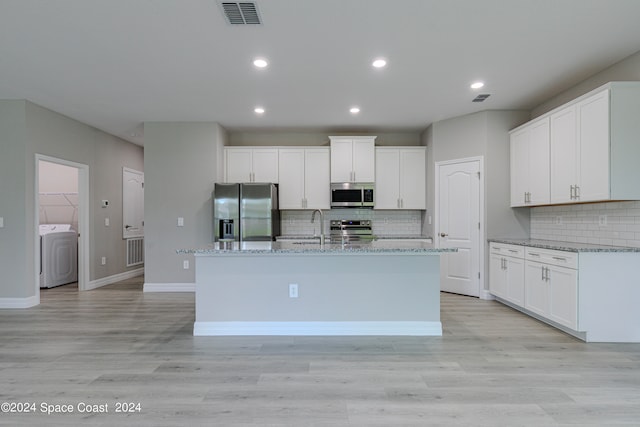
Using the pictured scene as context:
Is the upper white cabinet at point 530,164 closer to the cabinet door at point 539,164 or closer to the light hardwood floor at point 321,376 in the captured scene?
the cabinet door at point 539,164

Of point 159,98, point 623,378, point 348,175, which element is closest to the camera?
point 623,378

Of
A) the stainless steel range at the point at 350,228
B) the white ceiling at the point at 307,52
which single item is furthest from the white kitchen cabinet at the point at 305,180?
the white ceiling at the point at 307,52

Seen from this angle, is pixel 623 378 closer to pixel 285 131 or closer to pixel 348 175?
pixel 348 175

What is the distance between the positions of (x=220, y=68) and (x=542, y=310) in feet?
13.6

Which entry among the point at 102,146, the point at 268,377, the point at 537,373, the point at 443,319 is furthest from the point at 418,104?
the point at 102,146

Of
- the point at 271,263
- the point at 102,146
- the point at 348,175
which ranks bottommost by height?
the point at 271,263

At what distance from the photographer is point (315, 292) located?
3.26 metres

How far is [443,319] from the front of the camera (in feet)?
12.2

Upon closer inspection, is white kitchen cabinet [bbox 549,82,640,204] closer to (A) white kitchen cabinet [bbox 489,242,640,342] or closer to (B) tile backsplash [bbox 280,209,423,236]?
(A) white kitchen cabinet [bbox 489,242,640,342]

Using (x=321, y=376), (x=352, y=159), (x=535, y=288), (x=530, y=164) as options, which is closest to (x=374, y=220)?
(x=352, y=159)

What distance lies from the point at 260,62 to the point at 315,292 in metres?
2.30

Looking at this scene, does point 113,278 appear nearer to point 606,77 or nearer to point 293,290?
point 293,290

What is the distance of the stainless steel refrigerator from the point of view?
502 cm

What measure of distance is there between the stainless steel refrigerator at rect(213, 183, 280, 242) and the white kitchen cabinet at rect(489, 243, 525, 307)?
3.16 meters
